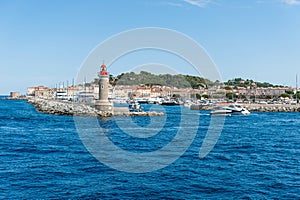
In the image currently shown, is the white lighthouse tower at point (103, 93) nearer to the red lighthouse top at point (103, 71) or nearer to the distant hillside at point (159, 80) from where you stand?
the red lighthouse top at point (103, 71)

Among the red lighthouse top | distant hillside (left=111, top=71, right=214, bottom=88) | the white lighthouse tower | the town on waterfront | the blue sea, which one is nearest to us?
the blue sea

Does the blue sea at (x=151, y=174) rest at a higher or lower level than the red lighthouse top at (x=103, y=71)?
lower

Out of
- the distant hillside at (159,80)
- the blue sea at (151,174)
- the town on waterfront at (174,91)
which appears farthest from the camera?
the distant hillside at (159,80)

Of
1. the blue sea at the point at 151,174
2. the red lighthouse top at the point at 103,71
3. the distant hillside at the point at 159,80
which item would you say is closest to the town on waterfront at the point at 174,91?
the distant hillside at the point at 159,80

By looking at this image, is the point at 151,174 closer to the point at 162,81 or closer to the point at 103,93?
the point at 103,93

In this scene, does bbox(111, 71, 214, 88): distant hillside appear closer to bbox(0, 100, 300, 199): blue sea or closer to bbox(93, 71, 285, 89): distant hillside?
bbox(93, 71, 285, 89): distant hillside

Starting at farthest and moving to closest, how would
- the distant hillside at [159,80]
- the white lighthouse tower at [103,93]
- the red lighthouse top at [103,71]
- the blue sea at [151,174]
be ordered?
the distant hillside at [159,80], the red lighthouse top at [103,71], the white lighthouse tower at [103,93], the blue sea at [151,174]

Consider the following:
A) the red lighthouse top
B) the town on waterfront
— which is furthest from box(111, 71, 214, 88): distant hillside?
the red lighthouse top

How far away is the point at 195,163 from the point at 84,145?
582cm

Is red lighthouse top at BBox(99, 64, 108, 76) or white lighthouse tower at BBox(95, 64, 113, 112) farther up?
red lighthouse top at BBox(99, 64, 108, 76)

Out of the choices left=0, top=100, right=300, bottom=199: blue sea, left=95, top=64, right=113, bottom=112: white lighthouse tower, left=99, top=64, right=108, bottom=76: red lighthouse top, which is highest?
left=99, top=64, right=108, bottom=76: red lighthouse top

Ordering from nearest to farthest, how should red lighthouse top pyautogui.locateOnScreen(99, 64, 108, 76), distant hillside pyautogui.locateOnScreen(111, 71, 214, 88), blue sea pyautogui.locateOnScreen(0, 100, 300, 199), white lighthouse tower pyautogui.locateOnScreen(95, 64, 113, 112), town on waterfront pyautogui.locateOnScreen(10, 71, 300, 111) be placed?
blue sea pyautogui.locateOnScreen(0, 100, 300, 199) → white lighthouse tower pyautogui.locateOnScreen(95, 64, 113, 112) → red lighthouse top pyautogui.locateOnScreen(99, 64, 108, 76) → town on waterfront pyautogui.locateOnScreen(10, 71, 300, 111) → distant hillside pyautogui.locateOnScreen(111, 71, 214, 88)

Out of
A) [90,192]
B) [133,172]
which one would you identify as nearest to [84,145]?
[133,172]

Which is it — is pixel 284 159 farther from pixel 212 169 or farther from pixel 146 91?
pixel 146 91
